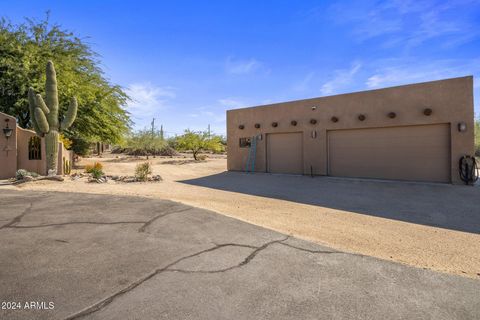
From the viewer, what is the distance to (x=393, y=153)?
12.2m

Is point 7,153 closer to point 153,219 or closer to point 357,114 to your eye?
point 153,219

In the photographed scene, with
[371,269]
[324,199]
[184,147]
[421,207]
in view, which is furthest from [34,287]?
[184,147]

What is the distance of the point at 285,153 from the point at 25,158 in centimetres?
1308

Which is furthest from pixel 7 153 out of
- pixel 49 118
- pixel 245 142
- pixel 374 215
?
pixel 374 215

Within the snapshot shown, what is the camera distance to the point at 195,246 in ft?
13.8

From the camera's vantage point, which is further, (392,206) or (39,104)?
(39,104)

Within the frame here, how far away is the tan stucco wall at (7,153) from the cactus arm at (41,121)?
1.85 meters

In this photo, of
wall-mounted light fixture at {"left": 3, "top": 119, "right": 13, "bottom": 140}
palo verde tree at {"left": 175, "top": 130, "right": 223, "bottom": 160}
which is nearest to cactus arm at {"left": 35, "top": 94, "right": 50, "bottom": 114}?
wall-mounted light fixture at {"left": 3, "top": 119, "right": 13, "bottom": 140}

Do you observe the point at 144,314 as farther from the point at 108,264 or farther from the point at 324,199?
the point at 324,199

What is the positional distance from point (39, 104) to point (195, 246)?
1200cm

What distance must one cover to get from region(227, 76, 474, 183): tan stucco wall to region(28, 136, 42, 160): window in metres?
10.2

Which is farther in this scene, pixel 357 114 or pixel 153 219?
pixel 357 114

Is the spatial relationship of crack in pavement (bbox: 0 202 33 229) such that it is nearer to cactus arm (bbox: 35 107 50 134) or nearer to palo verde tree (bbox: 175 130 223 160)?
cactus arm (bbox: 35 107 50 134)

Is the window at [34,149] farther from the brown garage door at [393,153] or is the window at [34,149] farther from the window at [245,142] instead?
the brown garage door at [393,153]
